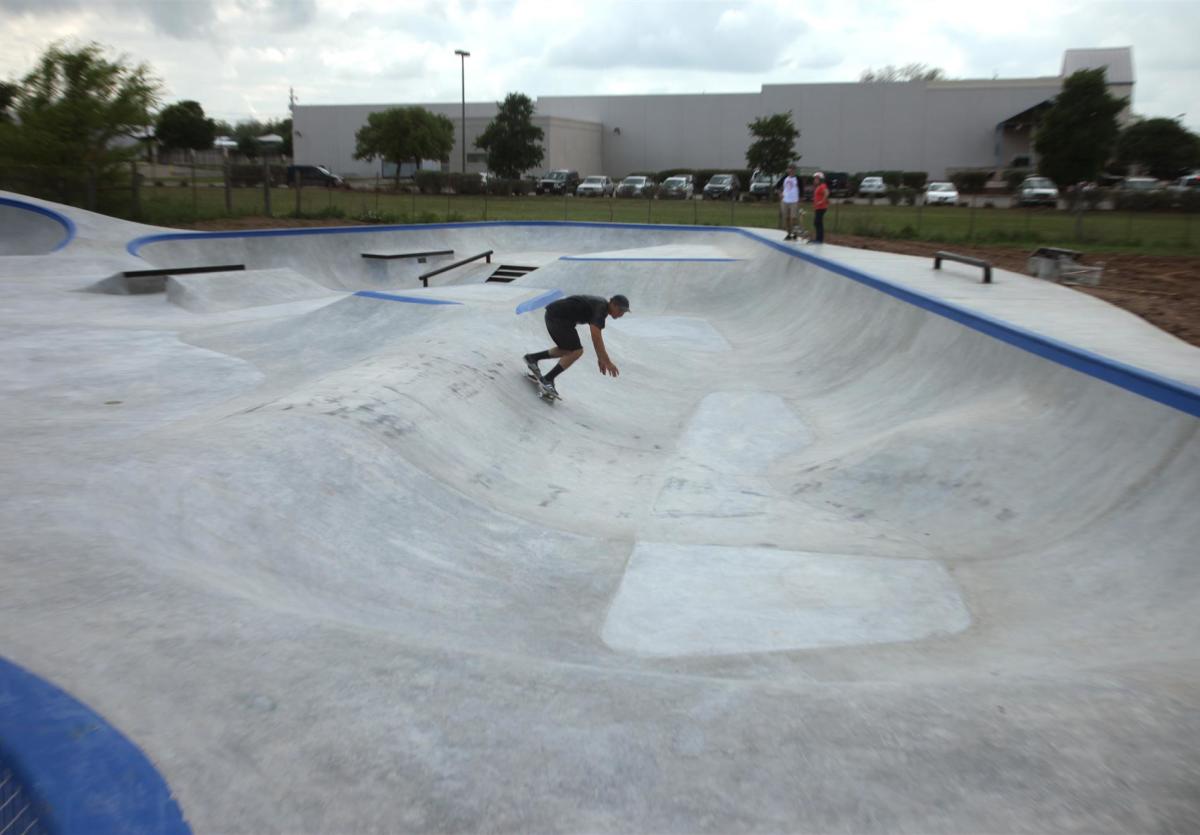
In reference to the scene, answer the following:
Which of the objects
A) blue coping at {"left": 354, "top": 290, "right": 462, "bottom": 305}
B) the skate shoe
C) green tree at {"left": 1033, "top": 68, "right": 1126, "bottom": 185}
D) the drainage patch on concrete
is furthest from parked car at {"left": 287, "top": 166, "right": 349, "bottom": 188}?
the drainage patch on concrete

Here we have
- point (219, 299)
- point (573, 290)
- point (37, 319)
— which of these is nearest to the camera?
point (37, 319)

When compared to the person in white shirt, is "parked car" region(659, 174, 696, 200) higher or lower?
higher

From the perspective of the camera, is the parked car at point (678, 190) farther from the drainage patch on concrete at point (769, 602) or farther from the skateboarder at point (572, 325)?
the drainage patch on concrete at point (769, 602)

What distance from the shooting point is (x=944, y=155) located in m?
69.9

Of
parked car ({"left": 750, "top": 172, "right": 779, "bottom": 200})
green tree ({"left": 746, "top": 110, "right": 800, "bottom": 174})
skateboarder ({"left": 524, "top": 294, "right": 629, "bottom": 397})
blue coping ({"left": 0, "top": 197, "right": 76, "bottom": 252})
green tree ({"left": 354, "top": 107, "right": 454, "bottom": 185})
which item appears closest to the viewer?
skateboarder ({"left": 524, "top": 294, "right": 629, "bottom": 397})

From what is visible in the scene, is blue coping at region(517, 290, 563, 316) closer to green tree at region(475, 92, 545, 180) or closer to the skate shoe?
the skate shoe

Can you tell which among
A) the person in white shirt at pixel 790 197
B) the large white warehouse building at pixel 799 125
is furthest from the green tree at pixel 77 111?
the large white warehouse building at pixel 799 125

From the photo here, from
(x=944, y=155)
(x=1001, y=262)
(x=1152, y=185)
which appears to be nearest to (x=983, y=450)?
(x=1001, y=262)

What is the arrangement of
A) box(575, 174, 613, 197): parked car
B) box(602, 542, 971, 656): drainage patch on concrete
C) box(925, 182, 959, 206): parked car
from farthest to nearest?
box(575, 174, 613, 197): parked car
box(925, 182, 959, 206): parked car
box(602, 542, 971, 656): drainage patch on concrete

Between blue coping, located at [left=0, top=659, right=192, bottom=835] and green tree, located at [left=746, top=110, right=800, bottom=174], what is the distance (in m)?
56.5

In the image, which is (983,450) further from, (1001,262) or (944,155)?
(944,155)

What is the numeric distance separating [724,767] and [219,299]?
58.2 ft

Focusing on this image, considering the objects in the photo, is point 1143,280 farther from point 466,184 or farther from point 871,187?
point 466,184

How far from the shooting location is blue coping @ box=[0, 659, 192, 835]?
2.43 metres
